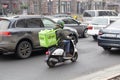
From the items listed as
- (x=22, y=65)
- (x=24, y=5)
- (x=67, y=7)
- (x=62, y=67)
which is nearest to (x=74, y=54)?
(x=62, y=67)

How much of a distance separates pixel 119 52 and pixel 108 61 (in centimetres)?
257

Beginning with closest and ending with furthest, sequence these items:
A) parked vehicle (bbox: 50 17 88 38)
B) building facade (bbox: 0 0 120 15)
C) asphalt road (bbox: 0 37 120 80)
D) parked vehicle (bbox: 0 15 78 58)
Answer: asphalt road (bbox: 0 37 120 80)
parked vehicle (bbox: 0 15 78 58)
parked vehicle (bbox: 50 17 88 38)
building facade (bbox: 0 0 120 15)

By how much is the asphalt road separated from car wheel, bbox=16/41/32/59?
225mm

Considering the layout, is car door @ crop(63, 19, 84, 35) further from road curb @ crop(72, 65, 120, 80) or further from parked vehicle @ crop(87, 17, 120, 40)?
road curb @ crop(72, 65, 120, 80)

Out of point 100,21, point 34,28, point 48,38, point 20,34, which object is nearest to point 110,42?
point 34,28

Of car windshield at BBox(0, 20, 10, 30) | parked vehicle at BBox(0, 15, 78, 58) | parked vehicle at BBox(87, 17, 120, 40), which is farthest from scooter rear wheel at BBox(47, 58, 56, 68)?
parked vehicle at BBox(87, 17, 120, 40)

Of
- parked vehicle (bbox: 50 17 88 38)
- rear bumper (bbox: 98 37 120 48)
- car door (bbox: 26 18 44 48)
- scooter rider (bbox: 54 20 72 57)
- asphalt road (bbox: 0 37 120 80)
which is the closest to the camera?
asphalt road (bbox: 0 37 120 80)

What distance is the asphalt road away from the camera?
10.1m

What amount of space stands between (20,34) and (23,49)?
0.59 metres

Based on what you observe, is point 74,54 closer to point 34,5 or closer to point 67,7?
point 34,5

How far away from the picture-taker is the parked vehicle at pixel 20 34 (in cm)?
1262

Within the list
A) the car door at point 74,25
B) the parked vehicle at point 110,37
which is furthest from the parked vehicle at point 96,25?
the parked vehicle at point 110,37

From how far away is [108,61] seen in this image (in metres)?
12.5

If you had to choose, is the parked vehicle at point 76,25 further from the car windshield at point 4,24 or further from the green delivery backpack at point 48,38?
the green delivery backpack at point 48,38
